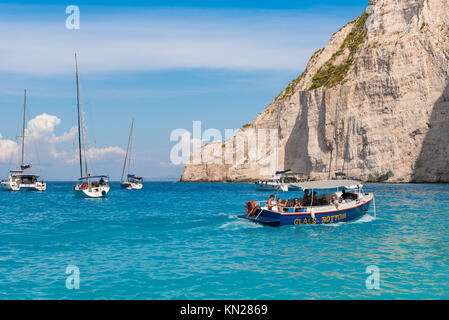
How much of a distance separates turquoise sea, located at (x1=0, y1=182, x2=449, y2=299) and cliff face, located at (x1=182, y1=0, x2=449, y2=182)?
53.0 meters

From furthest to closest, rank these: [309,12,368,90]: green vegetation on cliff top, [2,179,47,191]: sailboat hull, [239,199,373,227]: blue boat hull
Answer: [309,12,368,90]: green vegetation on cliff top < [2,179,47,191]: sailboat hull < [239,199,373,227]: blue boat hull

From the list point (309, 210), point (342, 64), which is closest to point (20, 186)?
point (309, 210)

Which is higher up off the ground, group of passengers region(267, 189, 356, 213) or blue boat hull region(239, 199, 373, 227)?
group of passengers region(267, 189, 356, 213)

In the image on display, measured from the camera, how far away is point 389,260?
48.4 feet

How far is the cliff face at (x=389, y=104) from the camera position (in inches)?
2936

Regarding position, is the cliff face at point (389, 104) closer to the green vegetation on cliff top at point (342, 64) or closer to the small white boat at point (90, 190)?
the green vegetation on cliff top at point (342, 64)

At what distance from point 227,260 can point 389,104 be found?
70667 millimetres

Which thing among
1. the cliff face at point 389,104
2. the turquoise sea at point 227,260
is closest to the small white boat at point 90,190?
the turquoise sea at point 227,260

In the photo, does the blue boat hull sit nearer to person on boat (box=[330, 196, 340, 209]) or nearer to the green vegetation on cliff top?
person on boat (box=[330, 196, 340, 209])

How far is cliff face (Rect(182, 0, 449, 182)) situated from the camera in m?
74.6

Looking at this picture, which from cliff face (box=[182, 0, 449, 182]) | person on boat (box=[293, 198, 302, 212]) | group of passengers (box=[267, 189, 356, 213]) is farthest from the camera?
cliff face (box=[182, 0, 449, 182])

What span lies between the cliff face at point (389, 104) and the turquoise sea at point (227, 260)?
53.0m

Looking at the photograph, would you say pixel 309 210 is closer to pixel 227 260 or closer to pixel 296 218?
pixel 296 218

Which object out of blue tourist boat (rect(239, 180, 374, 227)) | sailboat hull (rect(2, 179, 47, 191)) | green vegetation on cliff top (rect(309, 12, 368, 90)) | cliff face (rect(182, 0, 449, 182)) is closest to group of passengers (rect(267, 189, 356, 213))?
blue tourist boat (rect(239, 180, 374, 227))
